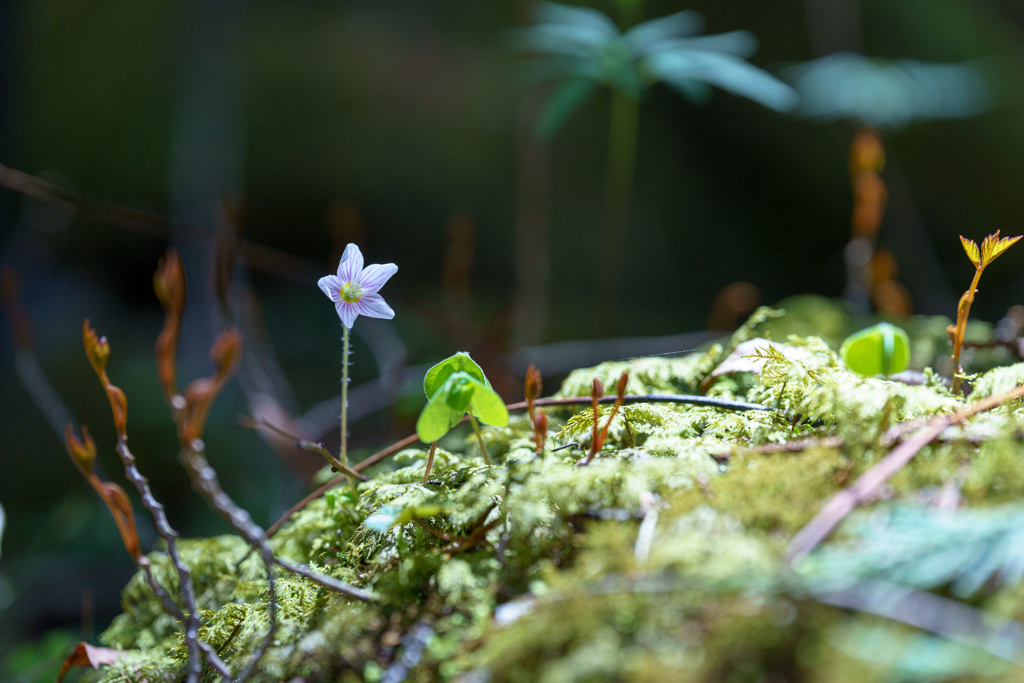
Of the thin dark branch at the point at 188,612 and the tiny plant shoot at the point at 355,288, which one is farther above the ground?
the tiny plant shoot at the point at 355,288

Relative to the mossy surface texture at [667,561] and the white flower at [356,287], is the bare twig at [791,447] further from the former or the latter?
the white flower at [356,287]

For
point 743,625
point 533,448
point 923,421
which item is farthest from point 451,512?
point 923,421

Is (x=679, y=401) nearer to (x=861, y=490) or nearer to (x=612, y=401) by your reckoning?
(x=612, y=401)

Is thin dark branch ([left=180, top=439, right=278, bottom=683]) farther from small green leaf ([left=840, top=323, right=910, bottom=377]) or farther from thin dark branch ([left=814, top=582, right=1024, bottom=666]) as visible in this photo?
small green leaf ([left=840, top=323, right=910, bottom=377])

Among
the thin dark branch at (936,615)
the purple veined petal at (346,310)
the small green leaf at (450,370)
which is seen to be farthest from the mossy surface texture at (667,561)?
the purple veined petal at (346,310)

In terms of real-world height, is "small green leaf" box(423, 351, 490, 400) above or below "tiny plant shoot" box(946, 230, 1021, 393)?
below

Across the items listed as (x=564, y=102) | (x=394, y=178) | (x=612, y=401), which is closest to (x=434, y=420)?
(x=612, y=401)

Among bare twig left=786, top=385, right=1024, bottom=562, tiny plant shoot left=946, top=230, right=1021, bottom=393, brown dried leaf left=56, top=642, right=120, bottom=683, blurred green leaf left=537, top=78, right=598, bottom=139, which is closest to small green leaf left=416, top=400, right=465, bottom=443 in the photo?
bare twig left=786, top=385, right=1024, bottom=562
